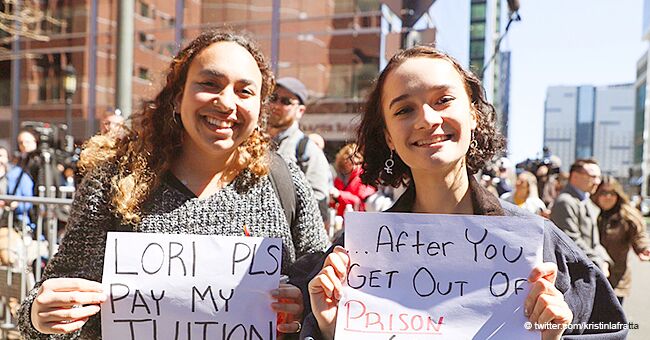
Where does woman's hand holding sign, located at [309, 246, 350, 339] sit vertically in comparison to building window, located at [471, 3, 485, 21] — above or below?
below

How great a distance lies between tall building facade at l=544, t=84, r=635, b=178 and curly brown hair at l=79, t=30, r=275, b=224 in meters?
9.01

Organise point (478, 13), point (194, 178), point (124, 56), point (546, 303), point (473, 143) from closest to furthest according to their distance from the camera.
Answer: point (546, 303) < point (473, 143) < point (194, 178) < point (124, 56) < point (478, 13)

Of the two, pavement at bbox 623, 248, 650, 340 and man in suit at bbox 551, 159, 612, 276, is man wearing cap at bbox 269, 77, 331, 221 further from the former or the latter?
man in suit at bbox 551, 159, 612, 276

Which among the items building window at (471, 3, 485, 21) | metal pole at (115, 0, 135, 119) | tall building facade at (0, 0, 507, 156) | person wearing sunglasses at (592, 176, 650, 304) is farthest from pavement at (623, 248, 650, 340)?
building window at (471, 3, 485, 21)

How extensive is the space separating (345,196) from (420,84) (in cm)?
367

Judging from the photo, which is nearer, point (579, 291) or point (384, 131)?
point (579, 291)

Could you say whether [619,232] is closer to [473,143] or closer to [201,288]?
[473,143]

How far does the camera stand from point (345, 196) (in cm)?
509

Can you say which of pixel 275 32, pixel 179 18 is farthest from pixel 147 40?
pixel 275 32

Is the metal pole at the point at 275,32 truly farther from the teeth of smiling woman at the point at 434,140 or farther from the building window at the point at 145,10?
the teeth of smiling woman at the point at 434,140

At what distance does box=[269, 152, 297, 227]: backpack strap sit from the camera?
1.79 metres

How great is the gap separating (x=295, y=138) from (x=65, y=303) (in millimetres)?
2453

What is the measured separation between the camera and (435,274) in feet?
4.74

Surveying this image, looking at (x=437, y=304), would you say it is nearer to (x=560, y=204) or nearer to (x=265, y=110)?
(x=265, y=110)
